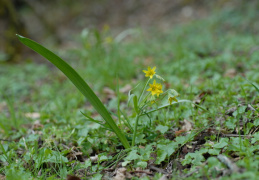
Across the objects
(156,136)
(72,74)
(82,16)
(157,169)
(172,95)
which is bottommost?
(157,169)

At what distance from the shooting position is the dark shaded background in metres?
4.79

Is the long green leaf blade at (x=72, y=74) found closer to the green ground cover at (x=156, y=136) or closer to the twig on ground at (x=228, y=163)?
the green ground cover at (x=156, y=136)

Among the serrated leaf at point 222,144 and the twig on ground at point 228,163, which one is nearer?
the twig on ground at point 228,163

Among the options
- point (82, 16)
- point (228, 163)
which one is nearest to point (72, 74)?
point (228, 163)

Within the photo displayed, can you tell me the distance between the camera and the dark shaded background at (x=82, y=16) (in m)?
4.79

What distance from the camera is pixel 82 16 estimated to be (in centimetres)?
914

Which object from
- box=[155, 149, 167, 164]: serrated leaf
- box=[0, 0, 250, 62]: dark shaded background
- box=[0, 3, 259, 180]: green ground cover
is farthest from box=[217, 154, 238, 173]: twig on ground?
box=[0, 0, 250, 62]: dark shaded background

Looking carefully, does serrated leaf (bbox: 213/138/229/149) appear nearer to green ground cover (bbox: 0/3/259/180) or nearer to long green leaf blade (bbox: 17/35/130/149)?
green ground cover (bbox: 0/3/259/180)

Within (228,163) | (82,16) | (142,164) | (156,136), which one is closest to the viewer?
(228,163)

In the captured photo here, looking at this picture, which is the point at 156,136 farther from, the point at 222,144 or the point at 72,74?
the point at 72,74

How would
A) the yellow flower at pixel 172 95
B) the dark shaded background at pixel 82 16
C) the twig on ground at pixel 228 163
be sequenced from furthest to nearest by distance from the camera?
the dark shaded background at pixel 82 16, the yellow flower at pixel 172 95, the twig on ground at pixel 228 163

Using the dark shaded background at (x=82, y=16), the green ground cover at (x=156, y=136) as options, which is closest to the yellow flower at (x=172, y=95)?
the green ground cover at (x=156, y=136)

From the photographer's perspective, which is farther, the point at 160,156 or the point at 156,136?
the point at 156,136

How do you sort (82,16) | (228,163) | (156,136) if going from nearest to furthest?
(228,163)
(156,136)
(82,16)
